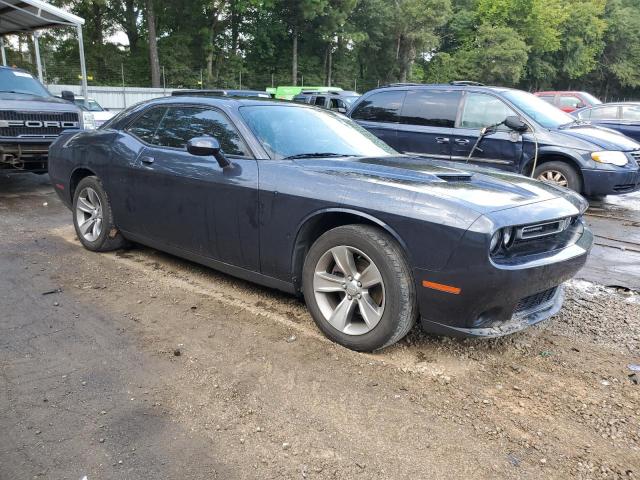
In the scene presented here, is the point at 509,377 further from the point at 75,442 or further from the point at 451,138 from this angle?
the point at 451,138

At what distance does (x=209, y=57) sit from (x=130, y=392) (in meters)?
35.0

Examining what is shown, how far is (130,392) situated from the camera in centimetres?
263

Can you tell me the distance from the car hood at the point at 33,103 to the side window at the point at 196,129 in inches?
191

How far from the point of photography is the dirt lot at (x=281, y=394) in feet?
7.06

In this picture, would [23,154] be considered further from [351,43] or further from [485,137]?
[351,43]

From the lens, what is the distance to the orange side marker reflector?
8.66 feet

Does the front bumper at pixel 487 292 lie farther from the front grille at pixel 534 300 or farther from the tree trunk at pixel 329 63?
the tree trunk at pixel 329 63

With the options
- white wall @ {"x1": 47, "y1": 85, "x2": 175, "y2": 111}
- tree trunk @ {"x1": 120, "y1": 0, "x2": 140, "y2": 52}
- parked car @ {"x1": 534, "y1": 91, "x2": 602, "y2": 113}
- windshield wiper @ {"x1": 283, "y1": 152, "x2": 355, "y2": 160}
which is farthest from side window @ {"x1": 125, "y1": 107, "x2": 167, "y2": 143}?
tree trunk @ {"x1": 120, "y1": 0, "x2": 140, "y2": 52}

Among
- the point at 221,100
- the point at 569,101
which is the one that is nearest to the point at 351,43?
the point at 569,101

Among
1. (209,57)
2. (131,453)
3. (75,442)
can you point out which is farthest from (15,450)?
(209,57)

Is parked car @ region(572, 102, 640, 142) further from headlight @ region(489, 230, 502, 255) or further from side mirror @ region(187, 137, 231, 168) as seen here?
side mirror @ region(187, 137, 231, 168)

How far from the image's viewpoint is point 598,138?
7199 millimetres

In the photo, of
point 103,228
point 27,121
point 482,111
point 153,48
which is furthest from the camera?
point 153,48

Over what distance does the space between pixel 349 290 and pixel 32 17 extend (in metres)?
12.2
